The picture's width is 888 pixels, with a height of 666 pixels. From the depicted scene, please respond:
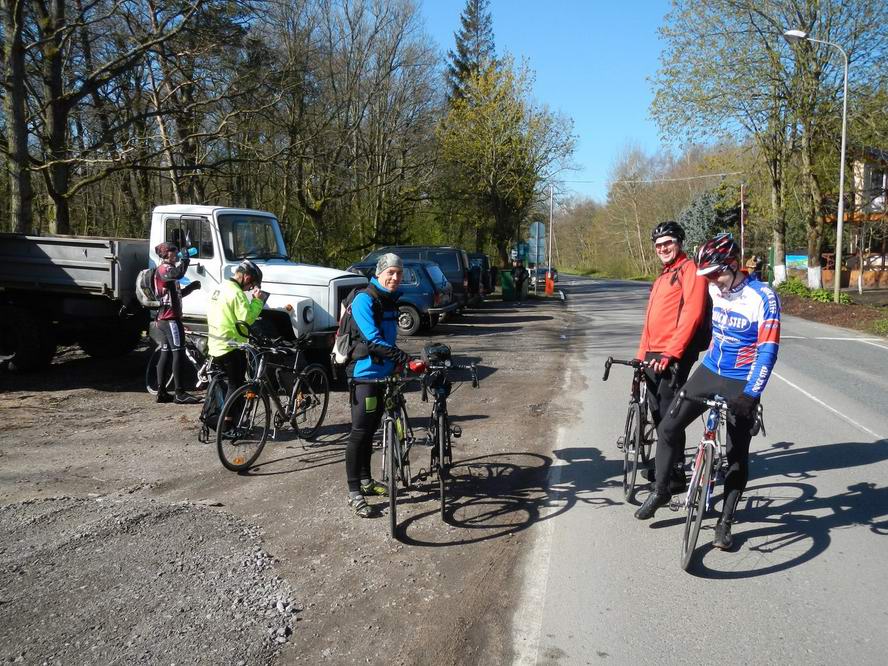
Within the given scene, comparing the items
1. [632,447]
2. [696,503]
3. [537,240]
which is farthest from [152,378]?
[537,240]

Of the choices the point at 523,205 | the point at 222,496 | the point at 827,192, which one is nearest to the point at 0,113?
the point at 222,496

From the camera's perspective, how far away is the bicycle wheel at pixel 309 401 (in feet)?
23.1

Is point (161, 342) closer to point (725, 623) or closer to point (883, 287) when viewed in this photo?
point (725, 623)

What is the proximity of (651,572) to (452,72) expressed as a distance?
48677mm

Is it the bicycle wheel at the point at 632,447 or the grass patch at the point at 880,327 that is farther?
the grass patch at the point at 880,327

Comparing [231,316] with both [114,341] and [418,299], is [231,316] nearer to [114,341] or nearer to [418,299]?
[114,341]

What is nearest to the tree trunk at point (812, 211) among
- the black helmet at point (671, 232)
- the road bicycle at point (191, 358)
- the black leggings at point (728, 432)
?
Result: the road bicycle at point (191, 358)

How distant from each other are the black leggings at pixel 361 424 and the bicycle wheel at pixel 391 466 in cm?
19

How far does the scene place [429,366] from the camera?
5.05m

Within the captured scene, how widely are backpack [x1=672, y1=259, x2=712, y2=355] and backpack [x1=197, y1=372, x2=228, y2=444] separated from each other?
14.2 feet

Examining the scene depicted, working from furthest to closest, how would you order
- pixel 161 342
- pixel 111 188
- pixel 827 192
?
pixel 827 192 → pixel 111 188 → pixel 161 342

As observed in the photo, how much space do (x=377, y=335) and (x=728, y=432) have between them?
244cm

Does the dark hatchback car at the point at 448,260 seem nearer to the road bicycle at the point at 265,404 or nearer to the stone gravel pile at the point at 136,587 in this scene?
the road bicycle at the point at 265,404

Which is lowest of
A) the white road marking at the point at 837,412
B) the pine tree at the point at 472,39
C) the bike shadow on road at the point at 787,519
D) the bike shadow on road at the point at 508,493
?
the white road marking at the point at 837,412
